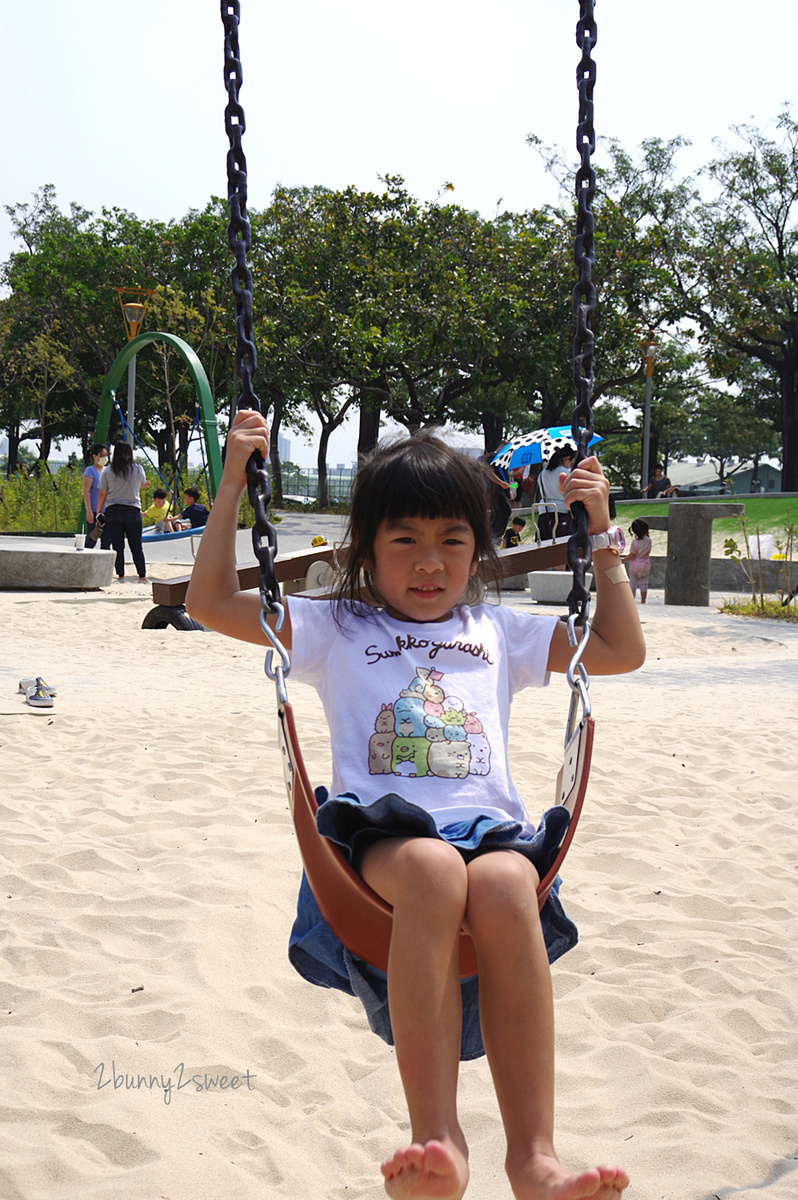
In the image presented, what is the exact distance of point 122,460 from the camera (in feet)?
36.1

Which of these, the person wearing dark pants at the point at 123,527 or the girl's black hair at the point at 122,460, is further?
the person wearing dark pants at the point at 123,527

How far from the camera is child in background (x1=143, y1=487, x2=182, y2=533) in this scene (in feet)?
55.5

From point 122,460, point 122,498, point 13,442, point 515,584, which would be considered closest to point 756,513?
point 515,584

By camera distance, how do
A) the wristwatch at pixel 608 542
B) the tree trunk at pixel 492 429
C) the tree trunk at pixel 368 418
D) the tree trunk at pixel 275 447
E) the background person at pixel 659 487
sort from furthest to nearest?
1. the tree trunk at pixel 492 429
2. the tree trunk at pixel 275 447
3. the tree trunk at pixel 368 418
4. the background person at pixel 659 487
5. the wristwatch at pixel 608 542

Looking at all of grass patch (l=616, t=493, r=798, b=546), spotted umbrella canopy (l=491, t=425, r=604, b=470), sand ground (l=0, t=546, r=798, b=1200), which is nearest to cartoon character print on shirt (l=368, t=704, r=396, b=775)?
sand ground (l=0, t=546, r=798, b=1200)

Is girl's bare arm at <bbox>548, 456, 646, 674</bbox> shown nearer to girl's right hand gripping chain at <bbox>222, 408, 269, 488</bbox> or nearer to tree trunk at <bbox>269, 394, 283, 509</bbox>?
girl's right hand gripping chain at <bbox>222, 408, 269, 488</bbox>

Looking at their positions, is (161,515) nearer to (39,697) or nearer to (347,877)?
(39,697)

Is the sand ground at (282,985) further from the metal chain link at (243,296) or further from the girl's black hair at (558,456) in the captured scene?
the girl's black hair at (558,456)

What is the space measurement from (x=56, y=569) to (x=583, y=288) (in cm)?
1027

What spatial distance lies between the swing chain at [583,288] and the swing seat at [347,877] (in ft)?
1.27

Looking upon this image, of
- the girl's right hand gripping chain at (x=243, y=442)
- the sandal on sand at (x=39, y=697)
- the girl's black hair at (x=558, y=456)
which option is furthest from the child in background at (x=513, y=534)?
the girl's right hand gripping chain at (x=243, y=442)

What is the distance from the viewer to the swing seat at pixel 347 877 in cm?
162

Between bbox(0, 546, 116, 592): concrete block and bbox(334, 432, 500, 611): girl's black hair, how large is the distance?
9.87 metres

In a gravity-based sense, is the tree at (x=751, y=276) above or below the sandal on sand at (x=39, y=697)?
above
